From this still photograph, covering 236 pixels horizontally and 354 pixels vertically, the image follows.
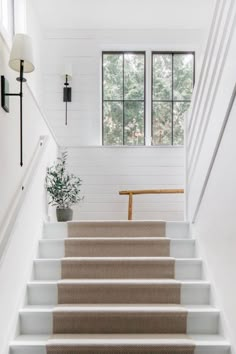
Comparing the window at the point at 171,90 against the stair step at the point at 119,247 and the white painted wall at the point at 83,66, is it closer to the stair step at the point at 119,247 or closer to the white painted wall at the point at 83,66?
the white painted wall at the point at 83,66

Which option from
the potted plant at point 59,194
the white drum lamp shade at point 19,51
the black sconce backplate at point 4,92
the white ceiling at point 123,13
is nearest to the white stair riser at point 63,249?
the potted plant at point 59,194

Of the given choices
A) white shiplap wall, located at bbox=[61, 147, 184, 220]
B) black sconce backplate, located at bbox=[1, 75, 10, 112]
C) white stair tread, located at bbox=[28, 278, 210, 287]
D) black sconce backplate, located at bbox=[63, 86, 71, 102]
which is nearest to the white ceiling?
black sconce backplate, located at bbox=[63, 86, 71, 102]

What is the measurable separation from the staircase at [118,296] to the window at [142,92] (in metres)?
2.35

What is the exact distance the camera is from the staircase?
2691 millimetres

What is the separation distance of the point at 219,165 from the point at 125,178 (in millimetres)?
2743

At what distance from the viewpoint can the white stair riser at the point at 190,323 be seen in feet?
9.62

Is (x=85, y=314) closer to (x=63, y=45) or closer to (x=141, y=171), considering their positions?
(x=141, y=171)

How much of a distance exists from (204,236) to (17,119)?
65.9 inches

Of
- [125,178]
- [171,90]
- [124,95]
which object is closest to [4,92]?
[125,178]

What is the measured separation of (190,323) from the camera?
2941mm

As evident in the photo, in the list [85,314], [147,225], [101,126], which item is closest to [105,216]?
[101,126]

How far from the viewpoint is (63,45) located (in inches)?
233

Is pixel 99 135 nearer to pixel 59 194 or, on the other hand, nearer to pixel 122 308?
pixel 59 194

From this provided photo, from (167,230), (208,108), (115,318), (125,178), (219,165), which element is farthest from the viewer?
(125,178)
